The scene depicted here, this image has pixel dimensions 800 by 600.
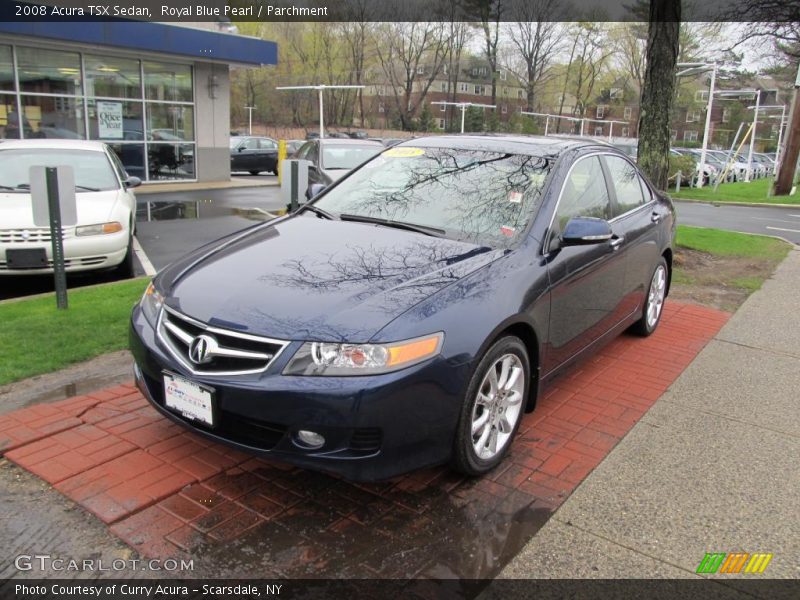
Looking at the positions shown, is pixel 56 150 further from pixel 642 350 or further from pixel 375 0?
pixel 375 0

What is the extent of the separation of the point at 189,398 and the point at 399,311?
104 cm

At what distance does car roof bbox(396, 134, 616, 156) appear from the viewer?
436cm

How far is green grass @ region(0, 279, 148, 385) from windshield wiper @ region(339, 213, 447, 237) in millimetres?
2165

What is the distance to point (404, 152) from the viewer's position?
473cm

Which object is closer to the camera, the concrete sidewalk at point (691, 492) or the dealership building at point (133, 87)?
the concrete sidewalk at point (691, 492)

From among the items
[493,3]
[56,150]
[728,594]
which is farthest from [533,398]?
[493,3]

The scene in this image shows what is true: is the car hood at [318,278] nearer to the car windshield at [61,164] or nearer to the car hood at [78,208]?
the car hood at [78,208]

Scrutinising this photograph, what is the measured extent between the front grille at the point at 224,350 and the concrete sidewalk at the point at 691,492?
1.37 meters

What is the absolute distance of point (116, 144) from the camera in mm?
17109

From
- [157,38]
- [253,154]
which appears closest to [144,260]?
[157,38]

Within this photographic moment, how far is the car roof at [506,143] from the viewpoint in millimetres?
4363

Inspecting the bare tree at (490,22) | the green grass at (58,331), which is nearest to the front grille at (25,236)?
the green grass at (58,331)

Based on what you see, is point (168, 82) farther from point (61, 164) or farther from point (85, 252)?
point (85, 252)

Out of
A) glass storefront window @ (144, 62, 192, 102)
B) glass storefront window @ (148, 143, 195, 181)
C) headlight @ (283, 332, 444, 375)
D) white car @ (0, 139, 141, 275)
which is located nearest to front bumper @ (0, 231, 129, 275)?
white car @ (0, 139, 141, 275)
